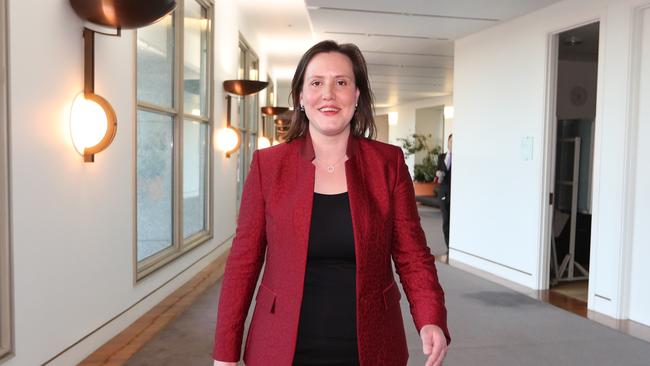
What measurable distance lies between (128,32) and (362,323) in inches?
128

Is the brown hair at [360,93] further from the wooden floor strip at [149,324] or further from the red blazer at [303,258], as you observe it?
the wooden floor strip at [149,324]

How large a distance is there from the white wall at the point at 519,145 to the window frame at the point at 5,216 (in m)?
4.28

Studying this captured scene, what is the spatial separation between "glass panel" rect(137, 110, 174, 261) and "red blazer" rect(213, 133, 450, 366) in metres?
3.25

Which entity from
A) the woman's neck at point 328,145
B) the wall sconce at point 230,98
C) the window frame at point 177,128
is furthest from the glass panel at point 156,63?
the woman's neck at point 328,145

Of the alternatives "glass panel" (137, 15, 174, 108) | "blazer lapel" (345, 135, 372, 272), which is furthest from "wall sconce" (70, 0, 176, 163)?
"blazer lapel" (345, 135, 372, 272)

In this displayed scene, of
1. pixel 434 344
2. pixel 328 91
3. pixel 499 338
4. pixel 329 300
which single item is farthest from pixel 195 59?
pixel 434 344

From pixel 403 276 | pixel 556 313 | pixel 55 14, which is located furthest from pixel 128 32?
pixel 556 313

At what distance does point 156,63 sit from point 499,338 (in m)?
3.61

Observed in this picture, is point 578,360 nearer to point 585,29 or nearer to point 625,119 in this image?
point 625,119

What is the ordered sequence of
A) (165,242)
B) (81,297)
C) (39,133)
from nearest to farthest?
(39,133) → (81,297) → (165,242)

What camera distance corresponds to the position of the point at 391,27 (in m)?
6.34

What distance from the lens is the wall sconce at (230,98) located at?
6918mm

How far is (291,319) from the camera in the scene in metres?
1.40

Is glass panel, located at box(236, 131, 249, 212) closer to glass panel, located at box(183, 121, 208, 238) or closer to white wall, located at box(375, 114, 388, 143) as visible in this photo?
glass panel, located at box(183, 121, 208, 238)
